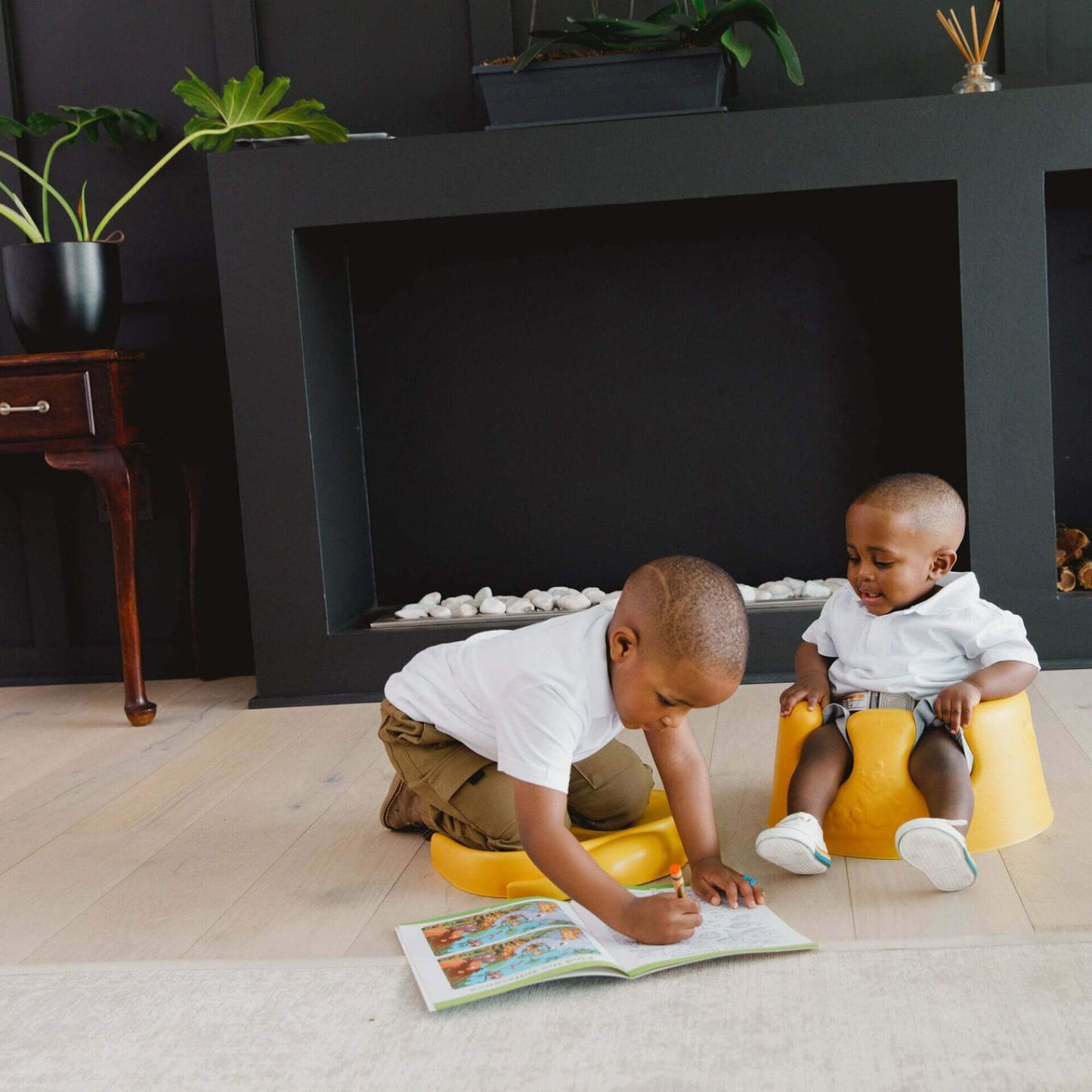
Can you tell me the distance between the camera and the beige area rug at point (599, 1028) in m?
1.11

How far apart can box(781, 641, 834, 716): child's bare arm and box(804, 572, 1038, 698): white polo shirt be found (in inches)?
1.6

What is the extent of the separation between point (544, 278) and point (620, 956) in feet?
6.34

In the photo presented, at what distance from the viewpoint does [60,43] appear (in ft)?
9.60

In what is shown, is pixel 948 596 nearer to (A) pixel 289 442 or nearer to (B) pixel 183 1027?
(B) pixel 183 1027

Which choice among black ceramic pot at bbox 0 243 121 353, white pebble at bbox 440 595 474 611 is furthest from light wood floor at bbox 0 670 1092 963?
black ceramic pot at bbox 0 243 121 353

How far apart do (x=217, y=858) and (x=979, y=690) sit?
104 centimetres

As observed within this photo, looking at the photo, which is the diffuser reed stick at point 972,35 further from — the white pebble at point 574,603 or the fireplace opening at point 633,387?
the white pebble at point 574,603

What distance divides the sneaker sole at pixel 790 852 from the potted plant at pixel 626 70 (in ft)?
5.18

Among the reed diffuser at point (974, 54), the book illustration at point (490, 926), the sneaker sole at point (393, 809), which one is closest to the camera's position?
the book illustration at point (490, 926)

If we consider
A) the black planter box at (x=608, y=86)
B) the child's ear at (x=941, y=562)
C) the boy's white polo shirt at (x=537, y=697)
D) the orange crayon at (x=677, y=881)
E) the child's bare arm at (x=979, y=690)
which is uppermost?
the black planter box at (x=608, y=86)

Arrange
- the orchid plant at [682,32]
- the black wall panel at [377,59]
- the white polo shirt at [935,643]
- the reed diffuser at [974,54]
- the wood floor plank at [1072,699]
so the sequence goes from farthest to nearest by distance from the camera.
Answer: the black wall panel at [377,59]
the reed diffuser at [974,54]
the orchid plant at [682,32]
the wood floor plank at [1072,699]
the white polo shirt at [935,643]

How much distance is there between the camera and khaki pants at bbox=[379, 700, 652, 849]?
1627 millimetres

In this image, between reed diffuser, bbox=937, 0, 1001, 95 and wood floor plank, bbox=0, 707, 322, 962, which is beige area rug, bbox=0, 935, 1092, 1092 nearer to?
wood floor plank, bbox=0, 707, 322, 962

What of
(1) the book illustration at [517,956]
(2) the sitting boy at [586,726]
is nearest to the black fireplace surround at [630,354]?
(2) the sitting boy at [586,726]
